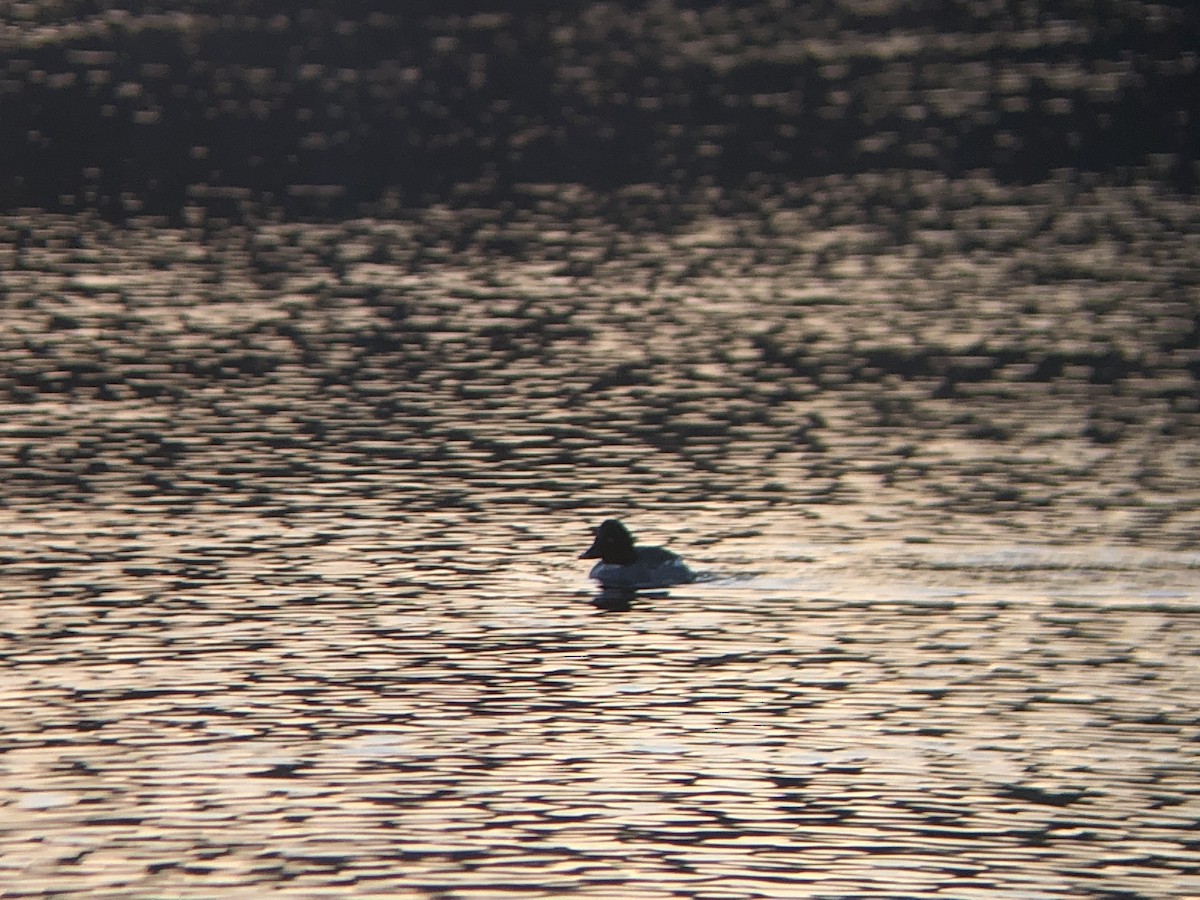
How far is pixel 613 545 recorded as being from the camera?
25109mm

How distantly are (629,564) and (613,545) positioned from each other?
0.35m

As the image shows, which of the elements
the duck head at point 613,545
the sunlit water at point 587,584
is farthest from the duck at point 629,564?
the sunlit water at point 587,584

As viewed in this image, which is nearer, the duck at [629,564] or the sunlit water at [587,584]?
the sunlit water at [587,584]

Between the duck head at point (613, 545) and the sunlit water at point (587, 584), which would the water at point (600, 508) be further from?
the duck head at point (613, 545)

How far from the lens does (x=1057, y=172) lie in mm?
58125

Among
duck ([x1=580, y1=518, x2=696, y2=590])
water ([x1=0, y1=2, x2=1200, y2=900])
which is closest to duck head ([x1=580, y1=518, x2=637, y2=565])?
duck ([x1=580, y1=518, x2=696, y2=590])

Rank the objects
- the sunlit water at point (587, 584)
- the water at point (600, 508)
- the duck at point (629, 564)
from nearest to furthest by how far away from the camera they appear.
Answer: the sunlit water at point (587, 584), the water at point (600, 508), the duck at point (629, 564)

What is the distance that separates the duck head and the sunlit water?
484 mm

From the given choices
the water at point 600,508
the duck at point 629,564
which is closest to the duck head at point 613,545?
the duck at point 629,564

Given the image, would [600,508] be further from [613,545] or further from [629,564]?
[629,564]

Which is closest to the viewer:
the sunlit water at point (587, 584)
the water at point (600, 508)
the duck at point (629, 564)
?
the sunlit water at point (587, 584)

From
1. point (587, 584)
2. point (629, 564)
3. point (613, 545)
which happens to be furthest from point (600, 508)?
point (629, 564)

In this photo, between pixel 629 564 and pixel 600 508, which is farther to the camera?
pixel 600 508

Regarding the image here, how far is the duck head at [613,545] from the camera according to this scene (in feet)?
81.7
